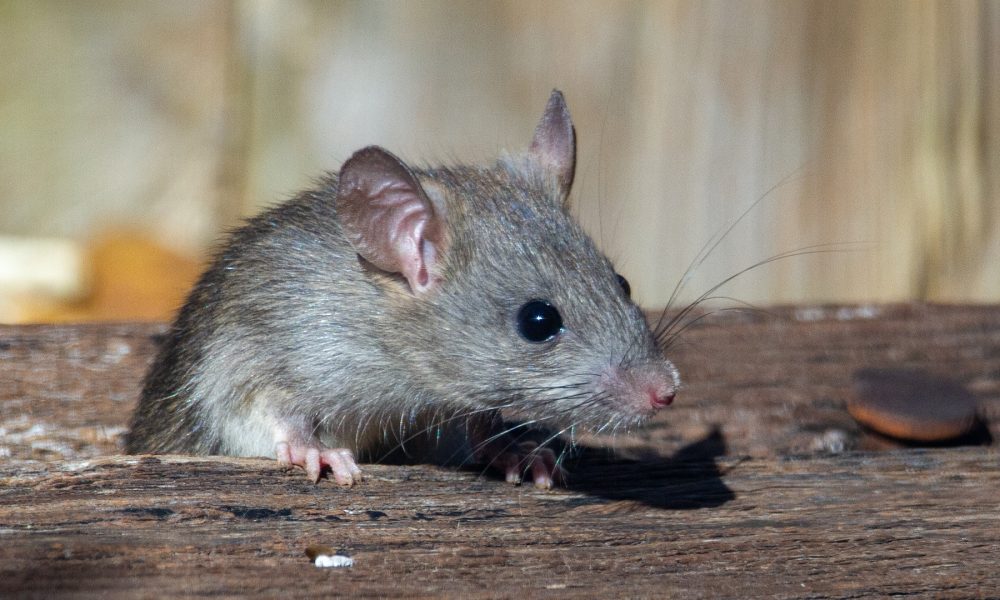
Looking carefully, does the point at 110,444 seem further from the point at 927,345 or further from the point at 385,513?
the point at 927,345

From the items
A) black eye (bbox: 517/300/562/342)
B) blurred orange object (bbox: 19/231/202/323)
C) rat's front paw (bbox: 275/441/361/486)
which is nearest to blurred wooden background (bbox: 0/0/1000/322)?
blurred orange object (bbox: 19/231/202/323)

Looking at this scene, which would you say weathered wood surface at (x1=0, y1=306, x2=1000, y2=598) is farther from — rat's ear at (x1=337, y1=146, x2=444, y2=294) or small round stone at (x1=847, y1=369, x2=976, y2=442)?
rat's ear at (x1=337, y1=146, x2=444, y2=294)

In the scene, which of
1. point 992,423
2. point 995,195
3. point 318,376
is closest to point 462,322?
point 318,376

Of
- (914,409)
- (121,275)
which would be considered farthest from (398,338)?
(121,275)

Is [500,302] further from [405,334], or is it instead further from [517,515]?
[517,515]

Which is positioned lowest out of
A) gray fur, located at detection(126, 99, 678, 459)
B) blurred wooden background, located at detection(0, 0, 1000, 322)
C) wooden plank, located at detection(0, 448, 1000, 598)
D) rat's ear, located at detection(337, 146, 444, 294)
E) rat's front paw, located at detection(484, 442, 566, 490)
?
wooden plank, located at detection(0, 448, 1000, 598)

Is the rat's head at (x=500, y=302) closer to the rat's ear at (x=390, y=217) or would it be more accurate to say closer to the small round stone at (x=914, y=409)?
the rat's ear at (x=390, y=217)
